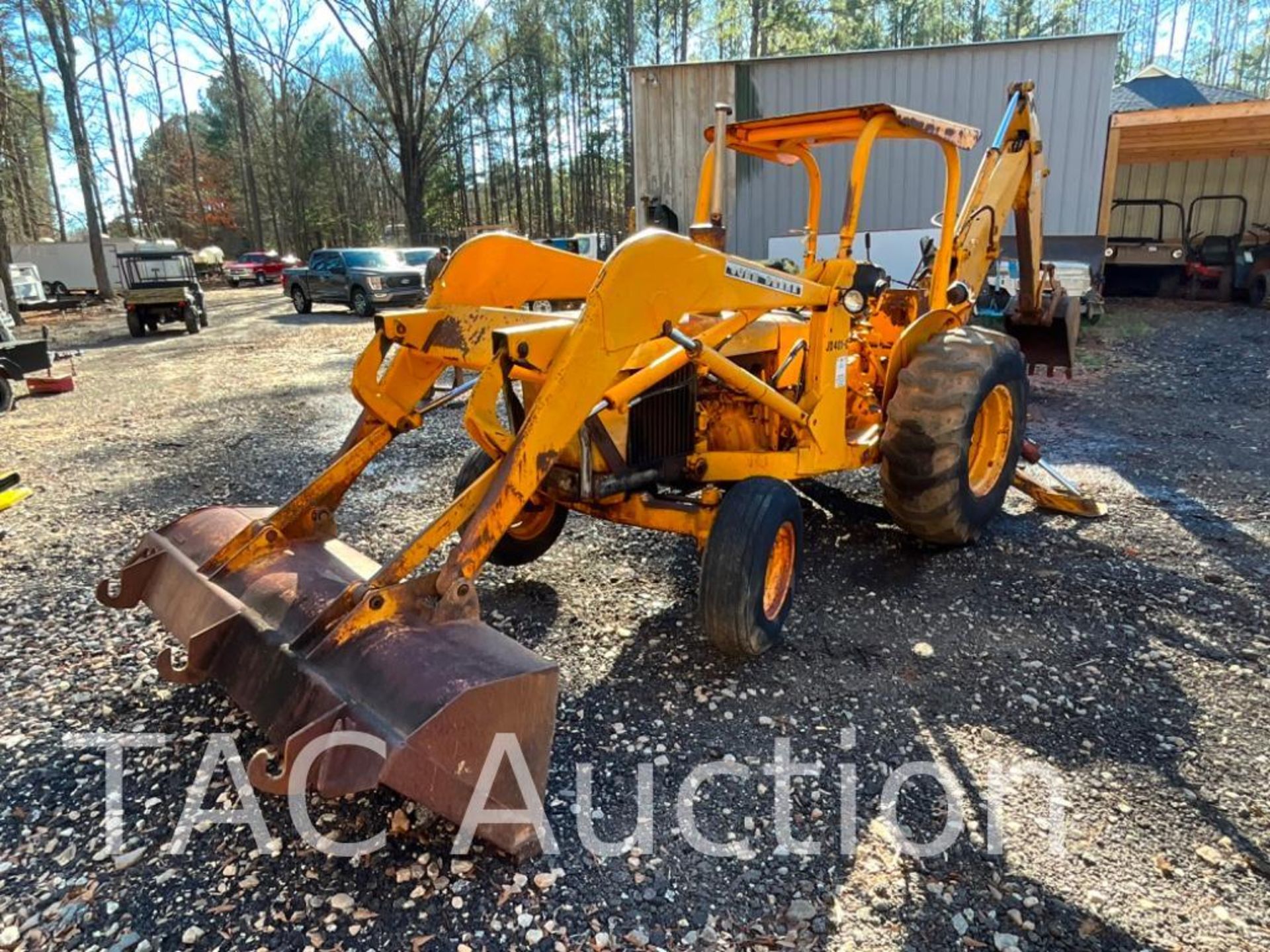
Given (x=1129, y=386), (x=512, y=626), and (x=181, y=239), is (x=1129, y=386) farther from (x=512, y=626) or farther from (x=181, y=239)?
(x=181, y=239)

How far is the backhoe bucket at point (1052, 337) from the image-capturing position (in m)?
6.54

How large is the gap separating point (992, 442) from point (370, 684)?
391 cm

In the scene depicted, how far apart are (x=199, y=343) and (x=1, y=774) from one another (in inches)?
606

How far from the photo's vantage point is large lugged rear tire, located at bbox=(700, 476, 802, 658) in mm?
3363

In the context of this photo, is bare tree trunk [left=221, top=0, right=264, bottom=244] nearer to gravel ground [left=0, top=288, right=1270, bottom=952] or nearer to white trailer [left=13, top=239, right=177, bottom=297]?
white trailer [left=13, top=239, right=177, bottom=297]

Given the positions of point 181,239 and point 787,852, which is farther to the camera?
point 181,239

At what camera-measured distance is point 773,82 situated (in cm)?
1320

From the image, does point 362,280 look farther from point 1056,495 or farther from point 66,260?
point 66,260

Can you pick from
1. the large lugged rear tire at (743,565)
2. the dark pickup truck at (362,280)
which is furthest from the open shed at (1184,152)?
the dark pickup truck at (362,280)

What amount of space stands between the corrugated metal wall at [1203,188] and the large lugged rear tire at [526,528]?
1946cm

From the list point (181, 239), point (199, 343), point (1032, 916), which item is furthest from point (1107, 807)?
point (181, 239)

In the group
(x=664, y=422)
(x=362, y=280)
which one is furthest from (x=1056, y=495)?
(x=362, y=280)

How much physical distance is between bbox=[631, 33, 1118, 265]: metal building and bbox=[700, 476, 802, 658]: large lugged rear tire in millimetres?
10413

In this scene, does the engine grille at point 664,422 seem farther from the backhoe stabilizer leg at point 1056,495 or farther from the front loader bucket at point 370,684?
the backhoe stabilizer leg at point 1056,495
